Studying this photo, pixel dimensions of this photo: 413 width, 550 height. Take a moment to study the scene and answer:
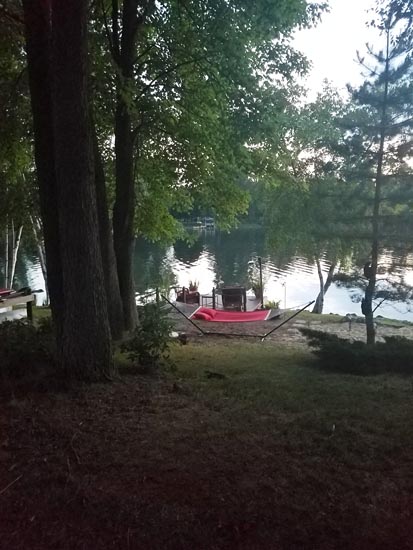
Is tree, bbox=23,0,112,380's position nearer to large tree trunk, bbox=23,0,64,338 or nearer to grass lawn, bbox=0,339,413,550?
large tree trunk, bbox=23,0,64,338

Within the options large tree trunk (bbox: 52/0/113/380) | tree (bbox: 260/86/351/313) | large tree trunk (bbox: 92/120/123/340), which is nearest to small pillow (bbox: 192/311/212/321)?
tree (bbox: 260/86/351/313)

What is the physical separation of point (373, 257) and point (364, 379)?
129 inches

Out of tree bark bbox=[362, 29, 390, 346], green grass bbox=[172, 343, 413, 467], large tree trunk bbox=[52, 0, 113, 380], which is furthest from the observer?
tree bark bbox=[362, 29, 390, 346]

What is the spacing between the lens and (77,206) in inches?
169

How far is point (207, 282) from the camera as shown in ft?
91.1

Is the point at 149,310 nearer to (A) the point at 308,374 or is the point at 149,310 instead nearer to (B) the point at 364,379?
(A) the point at 308,374

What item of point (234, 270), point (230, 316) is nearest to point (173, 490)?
point (230, 316)

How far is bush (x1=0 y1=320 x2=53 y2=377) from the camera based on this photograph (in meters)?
4.57

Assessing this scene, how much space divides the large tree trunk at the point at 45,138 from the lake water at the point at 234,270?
6.09m

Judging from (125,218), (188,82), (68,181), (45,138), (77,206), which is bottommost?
(125,218)

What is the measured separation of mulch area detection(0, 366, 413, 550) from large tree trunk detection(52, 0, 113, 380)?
Result: 2.78 feet

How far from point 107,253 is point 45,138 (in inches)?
101

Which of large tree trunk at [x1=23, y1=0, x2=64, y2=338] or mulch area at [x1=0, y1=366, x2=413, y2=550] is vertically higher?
large tree trunk at [x1=23, y1=0, x2=64, y2=338]

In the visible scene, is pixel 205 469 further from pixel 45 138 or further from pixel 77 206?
pixel 45 138
